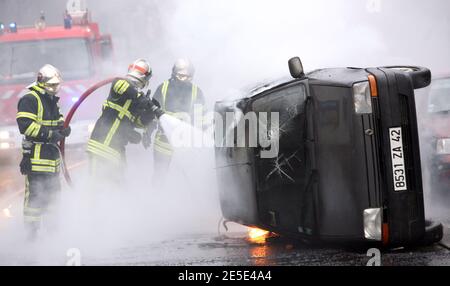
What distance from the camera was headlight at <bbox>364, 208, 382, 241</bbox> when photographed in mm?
5867

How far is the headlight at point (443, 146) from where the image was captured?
854cm

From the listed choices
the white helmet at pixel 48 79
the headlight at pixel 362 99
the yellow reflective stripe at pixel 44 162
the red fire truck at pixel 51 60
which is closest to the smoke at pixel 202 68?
the yellow reflective stripe at pixel 44 162

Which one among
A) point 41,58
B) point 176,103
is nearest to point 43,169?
point 176,103

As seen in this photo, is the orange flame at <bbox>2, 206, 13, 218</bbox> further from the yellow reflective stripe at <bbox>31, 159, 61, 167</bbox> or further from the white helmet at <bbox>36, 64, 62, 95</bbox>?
the white helmet at <bbox>36, 64, 62, 95</bbox>

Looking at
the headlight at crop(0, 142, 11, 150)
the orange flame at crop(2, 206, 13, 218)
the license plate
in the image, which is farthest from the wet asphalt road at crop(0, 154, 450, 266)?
the headlight at crop(0, 142, 11, 150)

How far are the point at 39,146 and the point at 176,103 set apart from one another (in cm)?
202

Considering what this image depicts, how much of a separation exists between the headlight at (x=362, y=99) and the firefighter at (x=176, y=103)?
3896mm

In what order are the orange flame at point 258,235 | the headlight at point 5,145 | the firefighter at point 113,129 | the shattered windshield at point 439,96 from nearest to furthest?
the orange flame at point 258,235, the firefighter at point 113,129, the shattered windshield at point 439,96, the headlight at point 5,145

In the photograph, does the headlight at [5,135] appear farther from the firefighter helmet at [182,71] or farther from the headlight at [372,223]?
the headlight at [372,223]

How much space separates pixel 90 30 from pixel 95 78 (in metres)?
1.30

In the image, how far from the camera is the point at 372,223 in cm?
588

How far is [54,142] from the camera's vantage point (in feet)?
27.4

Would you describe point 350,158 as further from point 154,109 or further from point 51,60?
point 51,60

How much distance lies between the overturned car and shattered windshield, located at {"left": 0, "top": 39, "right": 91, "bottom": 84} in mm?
8154
